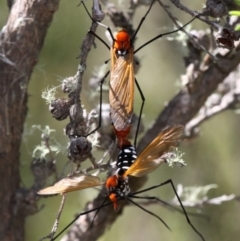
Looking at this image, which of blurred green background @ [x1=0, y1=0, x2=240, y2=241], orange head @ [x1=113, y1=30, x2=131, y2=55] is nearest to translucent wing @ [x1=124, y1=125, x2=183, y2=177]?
orange head @ [x1=113, y1=30, x2=131, y2=55]

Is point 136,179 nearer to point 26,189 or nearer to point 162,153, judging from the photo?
point 26,189

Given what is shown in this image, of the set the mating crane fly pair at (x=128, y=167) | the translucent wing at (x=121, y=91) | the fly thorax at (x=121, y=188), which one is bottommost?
the fly thorax at (x=121, y=188)

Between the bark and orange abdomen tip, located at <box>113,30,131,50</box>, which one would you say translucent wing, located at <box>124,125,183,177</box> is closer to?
orange abdomen tip, located at <box>113,30,131,50</box>

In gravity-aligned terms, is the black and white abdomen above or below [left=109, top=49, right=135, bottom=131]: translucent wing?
below

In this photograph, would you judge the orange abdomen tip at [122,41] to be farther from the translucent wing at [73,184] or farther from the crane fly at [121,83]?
the translucent wing at [73,184]

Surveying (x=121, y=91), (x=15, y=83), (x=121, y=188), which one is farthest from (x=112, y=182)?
(x=15, y=83)

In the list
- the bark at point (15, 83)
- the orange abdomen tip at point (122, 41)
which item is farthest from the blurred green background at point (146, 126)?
the orange abdomen tip at point (122, 41)

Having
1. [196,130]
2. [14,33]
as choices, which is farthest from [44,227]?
[14,33]
